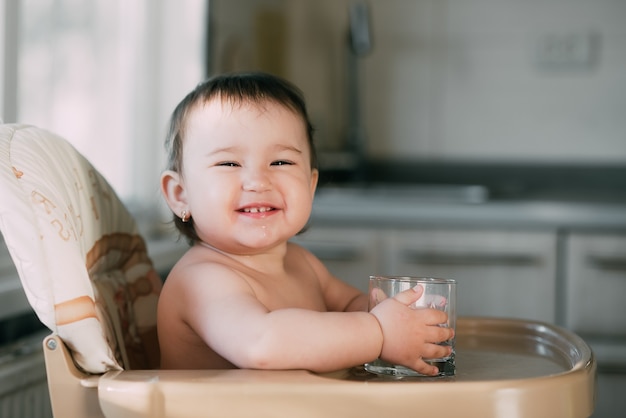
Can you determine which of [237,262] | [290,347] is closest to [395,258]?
[237,262]

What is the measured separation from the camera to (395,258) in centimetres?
233

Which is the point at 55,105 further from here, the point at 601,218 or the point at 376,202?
the point at 601,218

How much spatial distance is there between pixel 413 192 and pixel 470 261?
0.47m

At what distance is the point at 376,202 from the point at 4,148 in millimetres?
1568

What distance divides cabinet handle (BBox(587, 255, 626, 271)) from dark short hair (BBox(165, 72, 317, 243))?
142cm

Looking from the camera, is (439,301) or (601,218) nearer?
(439,301)

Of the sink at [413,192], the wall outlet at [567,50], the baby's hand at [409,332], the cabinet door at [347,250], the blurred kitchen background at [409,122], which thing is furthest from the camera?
the wall outlet at [567,50]

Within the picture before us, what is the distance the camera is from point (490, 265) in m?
2.30

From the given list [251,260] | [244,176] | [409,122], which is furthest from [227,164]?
[409,122]

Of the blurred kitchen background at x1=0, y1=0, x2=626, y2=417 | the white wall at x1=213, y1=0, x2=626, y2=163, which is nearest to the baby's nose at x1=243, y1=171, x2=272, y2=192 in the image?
the blurred kitchen background at x1=0, y1=0, x2=626, y2=417

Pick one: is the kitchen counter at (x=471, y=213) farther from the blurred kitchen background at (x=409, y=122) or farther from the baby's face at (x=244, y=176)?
the baby's face at (x=244, y=176)

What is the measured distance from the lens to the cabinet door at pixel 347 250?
2344 mm

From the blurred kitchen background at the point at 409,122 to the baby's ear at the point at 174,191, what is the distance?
0.44 meters

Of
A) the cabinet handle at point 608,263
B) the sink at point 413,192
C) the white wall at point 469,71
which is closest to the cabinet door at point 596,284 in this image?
the cabinet handle at point 608,263
